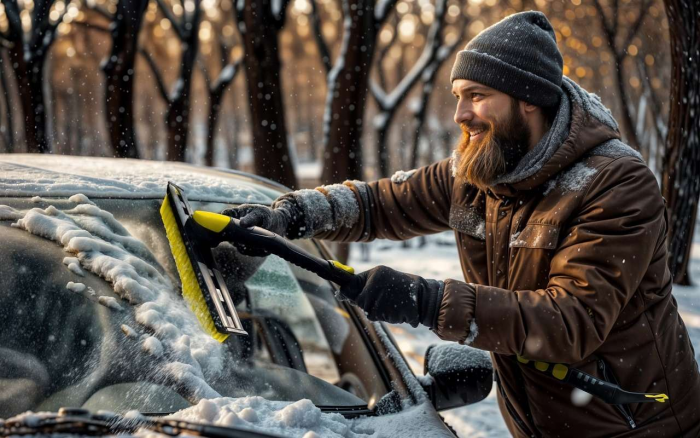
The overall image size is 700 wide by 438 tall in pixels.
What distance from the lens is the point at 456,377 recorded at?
212 centimetres

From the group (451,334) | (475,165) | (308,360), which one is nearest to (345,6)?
(308,360)

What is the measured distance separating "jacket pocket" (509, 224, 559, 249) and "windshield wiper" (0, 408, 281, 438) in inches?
42.0

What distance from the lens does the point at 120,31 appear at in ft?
36.7

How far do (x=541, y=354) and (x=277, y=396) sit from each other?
788 mm

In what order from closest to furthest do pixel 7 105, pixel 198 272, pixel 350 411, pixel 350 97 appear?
pixel 198 272
pixel 350 411
pixel 350 97
pixel 7 105

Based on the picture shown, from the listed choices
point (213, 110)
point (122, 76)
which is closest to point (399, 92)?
point (213, 110)

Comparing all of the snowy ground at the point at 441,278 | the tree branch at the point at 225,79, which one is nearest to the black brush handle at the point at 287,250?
the snowy ground at the point at 441,278

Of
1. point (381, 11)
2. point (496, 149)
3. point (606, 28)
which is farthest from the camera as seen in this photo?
point (606, 28)

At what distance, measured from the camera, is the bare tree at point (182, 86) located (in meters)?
12.4

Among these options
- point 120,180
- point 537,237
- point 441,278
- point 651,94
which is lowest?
point 441,278

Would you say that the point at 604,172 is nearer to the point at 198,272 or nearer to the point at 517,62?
the point at 517,62

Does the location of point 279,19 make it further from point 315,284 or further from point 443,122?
point 443,122

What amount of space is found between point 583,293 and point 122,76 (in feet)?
35.5

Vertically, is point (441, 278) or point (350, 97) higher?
point (350, 97)
